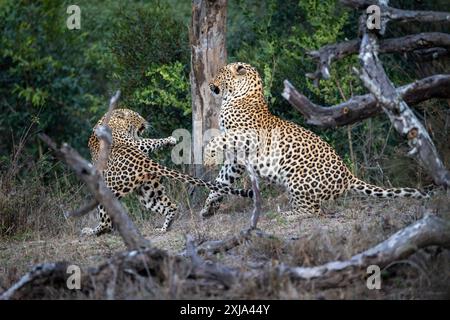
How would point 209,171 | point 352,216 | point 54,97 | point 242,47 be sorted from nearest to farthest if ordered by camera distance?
point 352,216
point 209,171
point 242,47
point 54,97

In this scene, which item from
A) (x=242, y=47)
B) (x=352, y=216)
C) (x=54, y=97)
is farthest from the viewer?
(x=54, y=97)

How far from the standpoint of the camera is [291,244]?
26.9 ft

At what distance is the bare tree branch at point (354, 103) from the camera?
28.2 ft

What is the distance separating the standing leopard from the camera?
1038 cm

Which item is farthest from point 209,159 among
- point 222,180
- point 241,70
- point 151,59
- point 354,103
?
point 151,59

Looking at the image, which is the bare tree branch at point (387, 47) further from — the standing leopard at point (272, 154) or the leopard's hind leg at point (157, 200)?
the leopard's hind leg at point (157, 200)

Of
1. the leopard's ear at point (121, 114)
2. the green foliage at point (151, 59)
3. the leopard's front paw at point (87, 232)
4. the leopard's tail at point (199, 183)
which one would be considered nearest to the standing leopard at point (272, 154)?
the leopard's tail at point (199, 183)

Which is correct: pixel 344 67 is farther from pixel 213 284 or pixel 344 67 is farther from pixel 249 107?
pixel 213 284

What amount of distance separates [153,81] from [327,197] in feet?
12.5

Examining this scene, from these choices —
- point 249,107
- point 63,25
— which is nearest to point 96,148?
point 249,107

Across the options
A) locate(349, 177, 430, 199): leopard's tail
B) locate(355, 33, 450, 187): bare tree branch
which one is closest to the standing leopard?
locate(349, 177, 430, 199): leopard's tail

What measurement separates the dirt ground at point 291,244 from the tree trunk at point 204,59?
102 centimetres

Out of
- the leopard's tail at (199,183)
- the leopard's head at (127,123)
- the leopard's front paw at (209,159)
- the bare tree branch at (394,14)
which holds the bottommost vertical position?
the leopard's tail at (199,183)

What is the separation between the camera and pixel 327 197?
10422 millimetres
